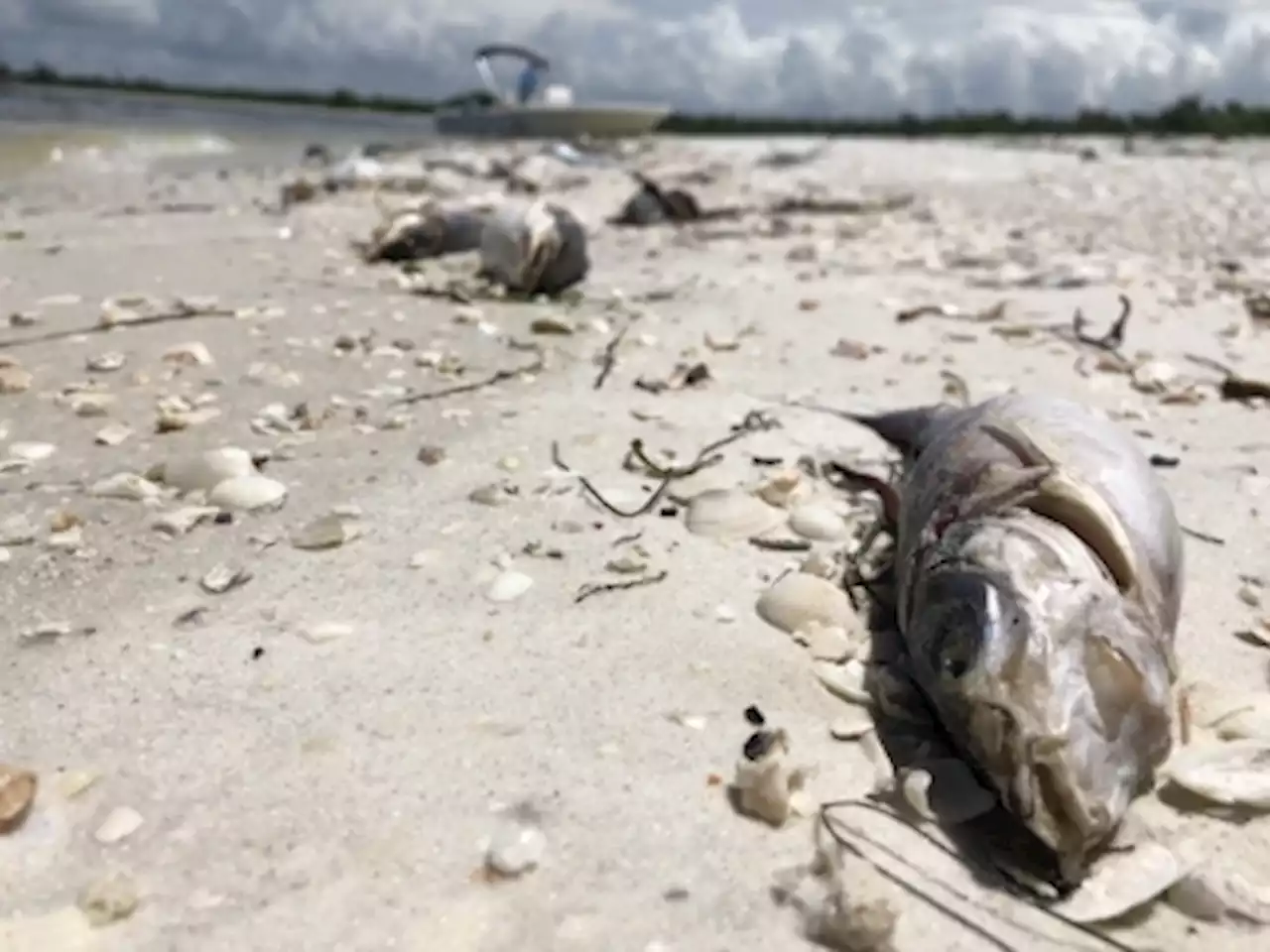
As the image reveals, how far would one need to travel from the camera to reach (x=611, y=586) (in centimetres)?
226

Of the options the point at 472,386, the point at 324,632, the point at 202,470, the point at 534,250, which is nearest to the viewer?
the point at 324,632

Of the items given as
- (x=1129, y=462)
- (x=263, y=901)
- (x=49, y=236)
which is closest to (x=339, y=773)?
(x=263, y=901)

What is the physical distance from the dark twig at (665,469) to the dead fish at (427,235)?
311 cm

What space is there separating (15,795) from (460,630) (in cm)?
74

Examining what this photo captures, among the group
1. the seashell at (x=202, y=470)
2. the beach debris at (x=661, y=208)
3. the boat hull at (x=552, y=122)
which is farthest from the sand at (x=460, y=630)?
the boat hull at (x=552, y=122)

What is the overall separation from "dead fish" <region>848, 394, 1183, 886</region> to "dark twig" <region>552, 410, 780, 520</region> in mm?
784

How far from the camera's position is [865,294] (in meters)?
5.41

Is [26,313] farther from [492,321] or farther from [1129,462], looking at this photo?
[1129,462]

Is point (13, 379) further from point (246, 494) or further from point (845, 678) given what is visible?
point (845, 678)

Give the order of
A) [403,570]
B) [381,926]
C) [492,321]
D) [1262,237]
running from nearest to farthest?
[381,926] → [403,570] → [492,321] → [1262,237]

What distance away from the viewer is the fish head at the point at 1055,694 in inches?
55.8

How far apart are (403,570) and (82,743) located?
715mm

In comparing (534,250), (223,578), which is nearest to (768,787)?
(223,578)

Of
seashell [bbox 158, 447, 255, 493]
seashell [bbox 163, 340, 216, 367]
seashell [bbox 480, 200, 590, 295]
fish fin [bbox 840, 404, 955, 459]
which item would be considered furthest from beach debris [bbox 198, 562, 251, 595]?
seashell [bbox 480, 200, 590, 295]
